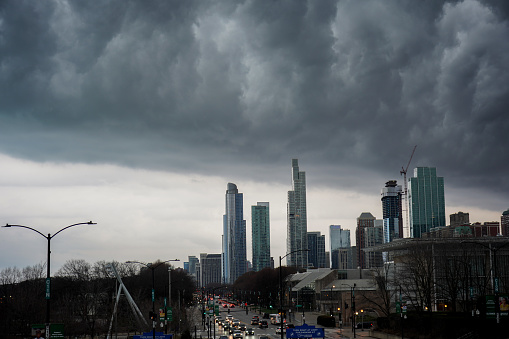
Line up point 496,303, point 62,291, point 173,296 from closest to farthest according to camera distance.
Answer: point 496,303 < point 62,291 < point 173,296

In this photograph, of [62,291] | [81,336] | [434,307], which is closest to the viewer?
[81,336]

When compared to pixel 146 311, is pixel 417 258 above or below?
above

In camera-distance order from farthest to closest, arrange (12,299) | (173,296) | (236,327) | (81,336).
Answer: (173,296)
(236,327)
(12,299)
(81,336)

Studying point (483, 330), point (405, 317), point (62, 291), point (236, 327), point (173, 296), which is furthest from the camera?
point (173, 296)

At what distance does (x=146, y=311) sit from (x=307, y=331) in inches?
1736

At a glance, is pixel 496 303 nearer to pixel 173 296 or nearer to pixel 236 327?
pixel 236 327

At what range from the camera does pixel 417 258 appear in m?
98.1

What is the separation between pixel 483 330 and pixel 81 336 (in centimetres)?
5752

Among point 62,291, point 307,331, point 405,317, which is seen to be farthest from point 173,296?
point 307,331

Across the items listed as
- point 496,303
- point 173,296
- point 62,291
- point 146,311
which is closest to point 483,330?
point 496,303

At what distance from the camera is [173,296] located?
184000 mm

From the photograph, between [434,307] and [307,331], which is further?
[434,307]

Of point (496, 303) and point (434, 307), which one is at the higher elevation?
point (496, 303)

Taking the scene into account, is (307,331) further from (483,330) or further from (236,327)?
(236,327)
